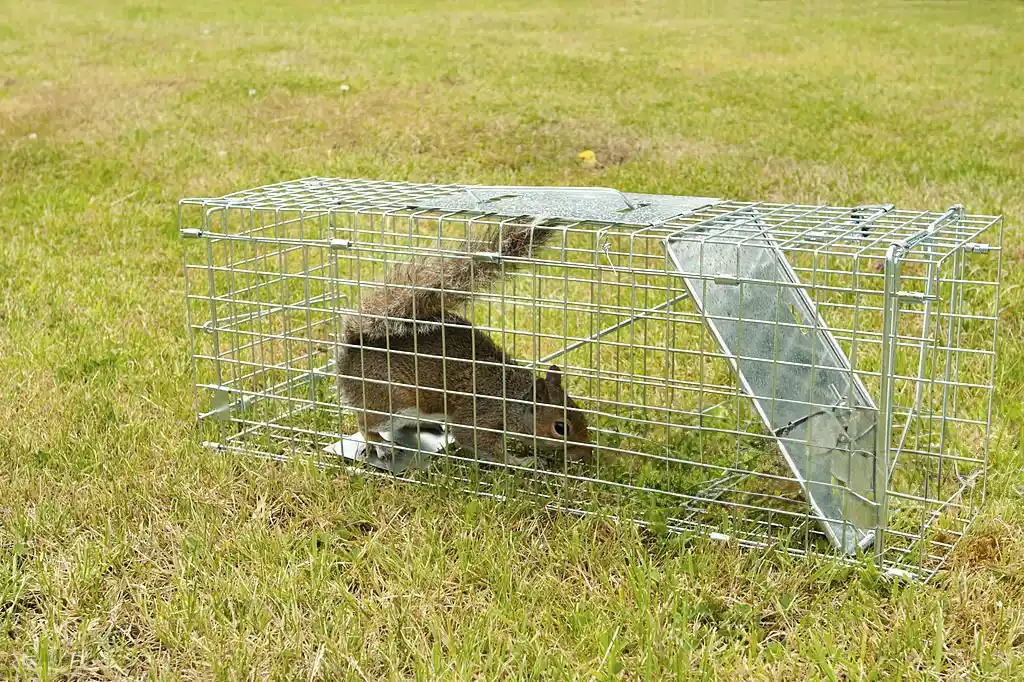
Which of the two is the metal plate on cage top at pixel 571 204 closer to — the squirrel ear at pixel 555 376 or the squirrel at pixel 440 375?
the squirrel at pixel 440 375

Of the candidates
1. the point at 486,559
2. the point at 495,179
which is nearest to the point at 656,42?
the point at 495,179

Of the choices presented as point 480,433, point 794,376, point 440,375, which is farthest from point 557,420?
point 794,376

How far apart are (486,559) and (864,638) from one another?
92cm

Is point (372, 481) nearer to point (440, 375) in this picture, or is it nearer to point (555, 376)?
point (440, 375)

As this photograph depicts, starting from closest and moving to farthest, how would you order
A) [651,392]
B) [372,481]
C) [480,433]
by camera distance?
[372,481] < [480,433] < [651,392]

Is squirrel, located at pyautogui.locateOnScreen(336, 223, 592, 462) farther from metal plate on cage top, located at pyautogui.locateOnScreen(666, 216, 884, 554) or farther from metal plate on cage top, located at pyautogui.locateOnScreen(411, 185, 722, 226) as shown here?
metal plate on cage top, located at pyautogui.locateOnScreen(666, 216, 884, 554)

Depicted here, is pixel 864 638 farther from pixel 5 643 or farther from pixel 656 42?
pixel 656 42

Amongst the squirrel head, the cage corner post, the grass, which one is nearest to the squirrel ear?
the squirrel head

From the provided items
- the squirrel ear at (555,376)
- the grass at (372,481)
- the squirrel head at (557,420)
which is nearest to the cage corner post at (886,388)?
the grass at (372,481)

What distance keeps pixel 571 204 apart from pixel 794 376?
0.81 meters

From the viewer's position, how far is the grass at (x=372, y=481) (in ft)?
8.12

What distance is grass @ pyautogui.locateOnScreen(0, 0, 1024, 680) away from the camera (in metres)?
2.47

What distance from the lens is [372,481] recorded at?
10.8 feet

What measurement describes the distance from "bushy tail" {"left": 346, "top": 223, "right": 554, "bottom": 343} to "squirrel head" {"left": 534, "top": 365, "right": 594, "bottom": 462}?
0.36 m
